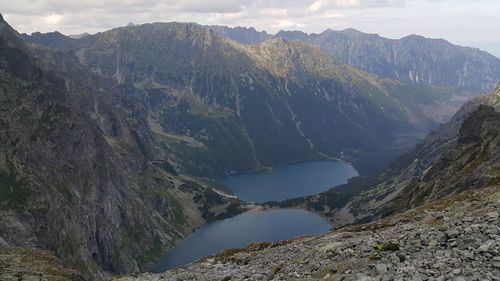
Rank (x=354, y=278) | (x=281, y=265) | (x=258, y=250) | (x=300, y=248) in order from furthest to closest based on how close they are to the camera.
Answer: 1. (x=258, y=250)
2. (x=300, y=248)
3. (x=281, y=265)
4. (x=354, y=278)

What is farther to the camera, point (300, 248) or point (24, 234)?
point (24, 234)

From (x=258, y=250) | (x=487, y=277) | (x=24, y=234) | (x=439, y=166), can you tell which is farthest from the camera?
(x=439, y=166)

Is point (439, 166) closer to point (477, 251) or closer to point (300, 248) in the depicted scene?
point (300, 248)

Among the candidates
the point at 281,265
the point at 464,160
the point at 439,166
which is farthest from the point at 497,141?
the point at 281,265

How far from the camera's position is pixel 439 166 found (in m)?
198

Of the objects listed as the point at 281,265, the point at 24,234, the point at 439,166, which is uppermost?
the point at 281,265

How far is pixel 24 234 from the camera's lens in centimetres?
18075

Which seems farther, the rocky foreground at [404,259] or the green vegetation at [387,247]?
the green vegetation at [387,247]

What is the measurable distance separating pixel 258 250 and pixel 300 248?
1010 cm

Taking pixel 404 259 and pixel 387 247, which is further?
pixel 387 247

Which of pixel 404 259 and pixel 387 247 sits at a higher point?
pixel 404 259

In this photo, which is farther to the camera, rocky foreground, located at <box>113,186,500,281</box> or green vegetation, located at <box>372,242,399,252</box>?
green vegetation, located at <box>372,242,399,252</box>

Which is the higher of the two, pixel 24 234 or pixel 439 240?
pixel 439 240

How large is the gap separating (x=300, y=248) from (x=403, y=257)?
25478 millimetres
